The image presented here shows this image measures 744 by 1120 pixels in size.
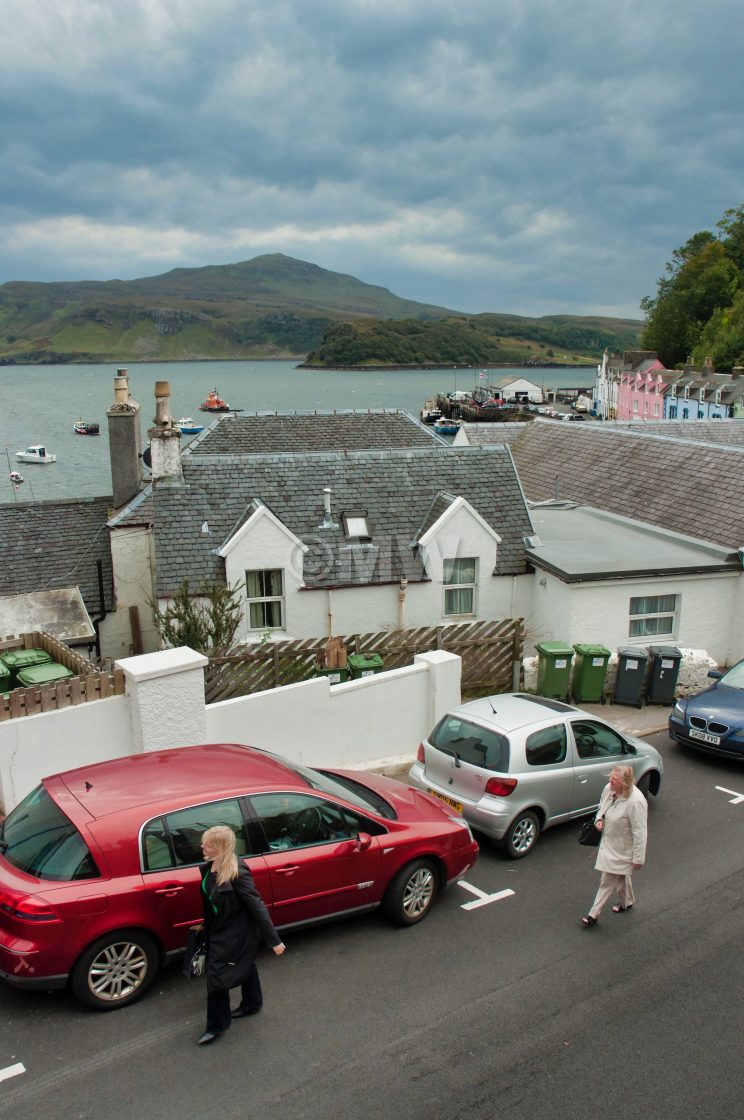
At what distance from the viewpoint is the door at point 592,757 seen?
10031 millimetres

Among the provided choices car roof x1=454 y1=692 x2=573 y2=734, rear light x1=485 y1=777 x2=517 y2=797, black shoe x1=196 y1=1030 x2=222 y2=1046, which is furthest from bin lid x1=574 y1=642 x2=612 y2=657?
black shoe x1=196 y1=1030 x2=222 y2=1046

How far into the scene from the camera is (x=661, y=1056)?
6238 millimetres

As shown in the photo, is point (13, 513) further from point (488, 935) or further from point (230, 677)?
point (488, 935)

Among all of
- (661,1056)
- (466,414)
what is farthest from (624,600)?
(466,414)

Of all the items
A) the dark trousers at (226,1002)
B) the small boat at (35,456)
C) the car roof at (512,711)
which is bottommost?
the small boat at (35,456)

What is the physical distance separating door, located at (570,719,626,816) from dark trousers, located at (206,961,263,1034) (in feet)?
15.6

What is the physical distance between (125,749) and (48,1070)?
15.6 ft

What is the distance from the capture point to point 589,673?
48.3 ft

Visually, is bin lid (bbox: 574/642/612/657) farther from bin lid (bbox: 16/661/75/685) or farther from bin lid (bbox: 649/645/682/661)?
bin lid (bbox: 16/661/75/685)

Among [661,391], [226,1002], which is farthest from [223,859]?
[661,391]

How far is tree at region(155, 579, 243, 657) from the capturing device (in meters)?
14.7

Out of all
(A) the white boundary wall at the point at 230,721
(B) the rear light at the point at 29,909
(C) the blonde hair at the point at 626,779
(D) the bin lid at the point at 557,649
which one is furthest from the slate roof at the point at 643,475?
(B) the rear light at the point at 29,909

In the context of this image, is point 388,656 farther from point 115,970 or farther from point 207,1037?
point 207,1037

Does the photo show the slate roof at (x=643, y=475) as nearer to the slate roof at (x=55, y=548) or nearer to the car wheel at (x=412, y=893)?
the car wheel at (x=412, y=893)
